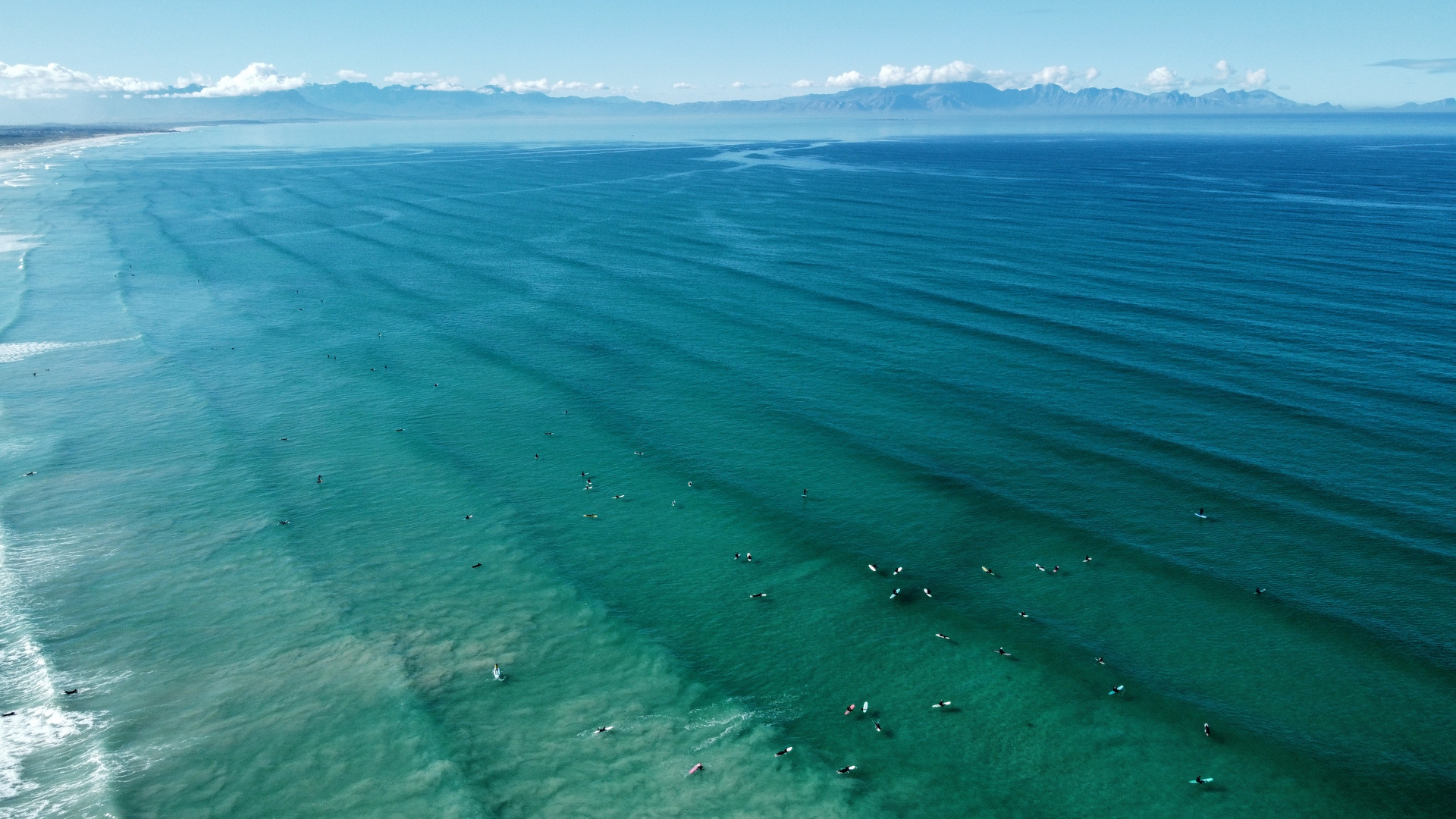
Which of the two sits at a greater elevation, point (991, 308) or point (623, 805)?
point (991, 308)

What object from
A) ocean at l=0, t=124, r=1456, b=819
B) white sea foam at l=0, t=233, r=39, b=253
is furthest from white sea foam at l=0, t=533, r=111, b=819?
white sea foam at l=0, t=233, r=39, b=253

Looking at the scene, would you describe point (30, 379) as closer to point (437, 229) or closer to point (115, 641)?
point (115, 641)

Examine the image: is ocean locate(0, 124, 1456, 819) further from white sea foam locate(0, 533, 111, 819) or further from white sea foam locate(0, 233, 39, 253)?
white sea foam locate(0, 233, 39, 253)

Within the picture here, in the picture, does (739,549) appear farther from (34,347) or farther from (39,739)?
(34,347)

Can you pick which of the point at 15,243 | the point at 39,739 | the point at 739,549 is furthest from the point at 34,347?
the point at 739,549

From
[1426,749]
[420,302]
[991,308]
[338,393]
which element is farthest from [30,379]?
[1426,749]

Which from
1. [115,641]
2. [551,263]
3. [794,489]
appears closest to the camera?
[115,641]

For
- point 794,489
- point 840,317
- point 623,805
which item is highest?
point 840,317
